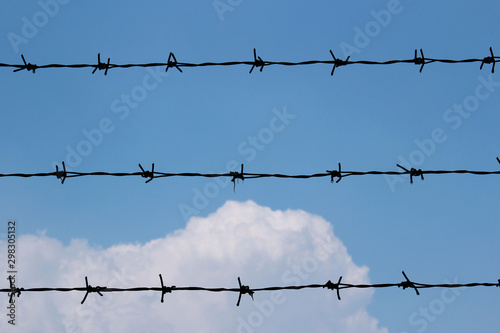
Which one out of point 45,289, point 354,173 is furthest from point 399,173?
point 45,289

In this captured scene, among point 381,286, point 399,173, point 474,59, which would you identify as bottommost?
point 381,286

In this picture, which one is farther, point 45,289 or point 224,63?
point 224,63

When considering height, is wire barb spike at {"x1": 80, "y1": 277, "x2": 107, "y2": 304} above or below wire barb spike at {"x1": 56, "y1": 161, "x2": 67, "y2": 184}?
below

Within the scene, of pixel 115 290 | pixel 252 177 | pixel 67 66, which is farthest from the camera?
pixel 67 66

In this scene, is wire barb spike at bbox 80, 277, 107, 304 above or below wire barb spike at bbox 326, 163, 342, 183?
below

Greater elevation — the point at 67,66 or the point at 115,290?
the point at 67,66

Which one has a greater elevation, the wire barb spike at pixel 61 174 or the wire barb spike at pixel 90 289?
the wire barb spike at pixel 61 174

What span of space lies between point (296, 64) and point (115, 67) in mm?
1731

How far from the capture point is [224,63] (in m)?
5.03

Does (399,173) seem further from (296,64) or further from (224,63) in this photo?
(224,63)

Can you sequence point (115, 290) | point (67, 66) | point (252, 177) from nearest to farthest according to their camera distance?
point (115, 290) < point (252, 177) < point (67, 66)

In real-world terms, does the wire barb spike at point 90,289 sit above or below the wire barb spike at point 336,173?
below

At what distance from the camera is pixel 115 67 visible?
5113 mm

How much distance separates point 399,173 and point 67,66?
3.24 meters
